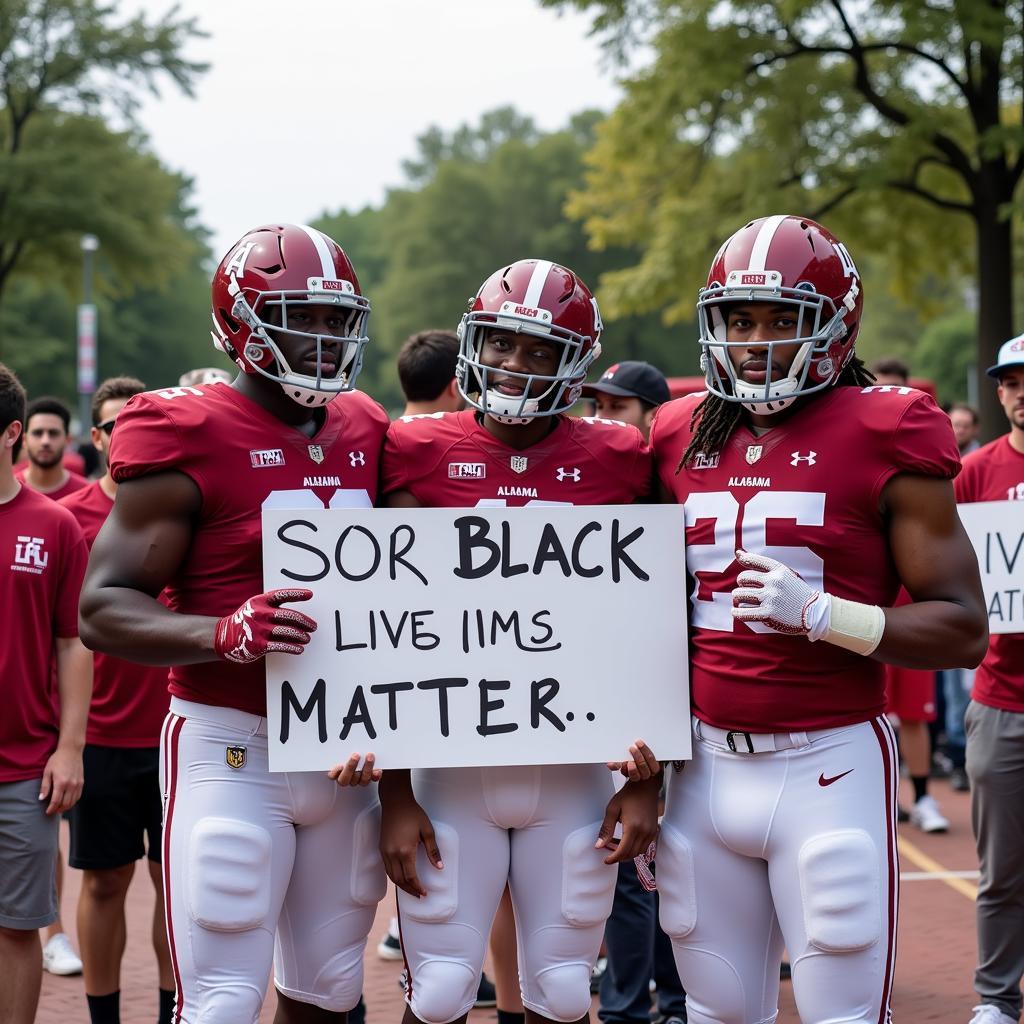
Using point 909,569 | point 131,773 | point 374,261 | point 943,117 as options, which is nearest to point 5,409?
point 131,773

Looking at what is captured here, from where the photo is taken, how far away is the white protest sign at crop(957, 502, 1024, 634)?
491 cm

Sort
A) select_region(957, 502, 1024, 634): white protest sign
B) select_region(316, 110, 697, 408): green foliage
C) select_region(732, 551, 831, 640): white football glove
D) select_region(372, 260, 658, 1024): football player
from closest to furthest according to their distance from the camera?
select_region(732, 551, 831, 640): white football glove < select_region(372, 260, 658, 1024): football player < select_region(957, 502, 1024, 634): white protest sign < select_region(316, 110, 697, 408): green foliage

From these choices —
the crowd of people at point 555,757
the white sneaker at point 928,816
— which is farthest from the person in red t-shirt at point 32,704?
the white sneaker at point 928,816

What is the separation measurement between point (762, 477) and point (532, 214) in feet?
156

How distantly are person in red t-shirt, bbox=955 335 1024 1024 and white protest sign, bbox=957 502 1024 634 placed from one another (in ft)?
0.16

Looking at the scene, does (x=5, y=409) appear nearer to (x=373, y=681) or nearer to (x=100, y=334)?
(x=373, y=681)

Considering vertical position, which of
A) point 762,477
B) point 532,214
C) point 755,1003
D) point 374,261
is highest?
point 374,261

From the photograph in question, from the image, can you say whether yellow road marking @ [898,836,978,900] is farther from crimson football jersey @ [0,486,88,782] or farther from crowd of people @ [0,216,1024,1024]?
crimson football jersey @ [0,486,88,782]

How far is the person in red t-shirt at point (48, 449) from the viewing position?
736cm

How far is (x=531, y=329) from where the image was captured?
3689 millimetres

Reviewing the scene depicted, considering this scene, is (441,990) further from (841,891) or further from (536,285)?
(536,285)

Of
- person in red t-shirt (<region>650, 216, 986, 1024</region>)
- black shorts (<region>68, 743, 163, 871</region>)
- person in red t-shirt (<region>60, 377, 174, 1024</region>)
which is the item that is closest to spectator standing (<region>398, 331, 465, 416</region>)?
person in red t-shirt (<region>60, 377, 174, 1024</region>)

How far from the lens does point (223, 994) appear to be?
346 cm

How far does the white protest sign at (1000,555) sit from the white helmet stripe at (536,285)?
206cm
